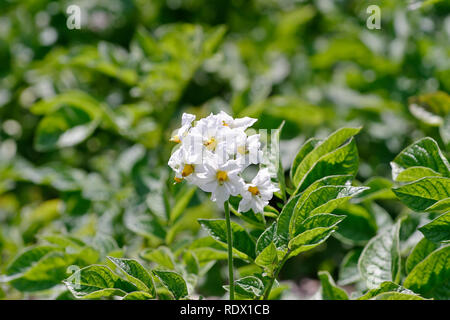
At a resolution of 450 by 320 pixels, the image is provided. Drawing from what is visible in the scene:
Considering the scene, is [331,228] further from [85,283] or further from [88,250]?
[88,250]

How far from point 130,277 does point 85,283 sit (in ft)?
0.28

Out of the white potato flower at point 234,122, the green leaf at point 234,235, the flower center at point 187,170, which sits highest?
the white potato flower at point 234,122

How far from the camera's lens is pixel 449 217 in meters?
0.81

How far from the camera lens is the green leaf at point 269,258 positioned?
78 centimetres

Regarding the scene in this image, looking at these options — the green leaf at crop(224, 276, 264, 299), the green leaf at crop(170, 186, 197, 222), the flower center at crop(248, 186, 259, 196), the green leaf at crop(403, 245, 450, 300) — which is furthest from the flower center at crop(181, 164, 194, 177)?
the green leaf at crop(403, 245, 450, 300)

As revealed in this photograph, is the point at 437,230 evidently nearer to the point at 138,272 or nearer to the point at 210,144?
the point at 210,144

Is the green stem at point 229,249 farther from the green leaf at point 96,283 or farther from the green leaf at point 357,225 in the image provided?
the green leaf at point 357,225

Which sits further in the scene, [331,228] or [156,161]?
[156,161]

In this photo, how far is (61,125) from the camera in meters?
1.52

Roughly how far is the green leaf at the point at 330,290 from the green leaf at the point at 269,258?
0.63 feet

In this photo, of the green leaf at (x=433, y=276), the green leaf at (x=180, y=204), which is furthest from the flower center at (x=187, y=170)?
the green leaf at (x=433, y=276)

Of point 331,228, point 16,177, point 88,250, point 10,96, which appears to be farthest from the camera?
point 10,96
